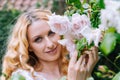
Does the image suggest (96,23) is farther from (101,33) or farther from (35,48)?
(35,48)

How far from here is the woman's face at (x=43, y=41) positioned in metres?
2.62

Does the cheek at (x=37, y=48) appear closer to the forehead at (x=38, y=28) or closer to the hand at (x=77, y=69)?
the forehead at (x=38, y=28)

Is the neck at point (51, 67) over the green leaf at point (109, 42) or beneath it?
beneath

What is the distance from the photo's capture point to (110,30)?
1386mm

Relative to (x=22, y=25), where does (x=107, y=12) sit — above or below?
above

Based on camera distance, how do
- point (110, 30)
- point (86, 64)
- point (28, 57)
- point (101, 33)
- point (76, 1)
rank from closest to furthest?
point (110, 30) < point (101, 33) < point (76, 1) < point (86, 64) < point (28, 57)

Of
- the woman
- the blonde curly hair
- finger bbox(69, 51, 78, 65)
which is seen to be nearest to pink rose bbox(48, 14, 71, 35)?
finger bbox(69, 51, 78, 65)

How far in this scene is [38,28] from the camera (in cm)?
268

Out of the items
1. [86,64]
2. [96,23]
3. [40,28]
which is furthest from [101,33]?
[40,28]

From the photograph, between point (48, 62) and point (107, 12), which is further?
point (48, 62)

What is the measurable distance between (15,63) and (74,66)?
0.92 meters

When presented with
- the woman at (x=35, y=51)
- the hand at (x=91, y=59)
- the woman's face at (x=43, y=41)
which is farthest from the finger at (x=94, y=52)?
the woman's face at (x=43, y=41)

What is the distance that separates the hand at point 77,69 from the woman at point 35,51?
0.26m

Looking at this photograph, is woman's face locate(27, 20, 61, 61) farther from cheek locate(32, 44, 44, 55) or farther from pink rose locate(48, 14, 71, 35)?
pink rose locate(48, 14, 71, 35)
